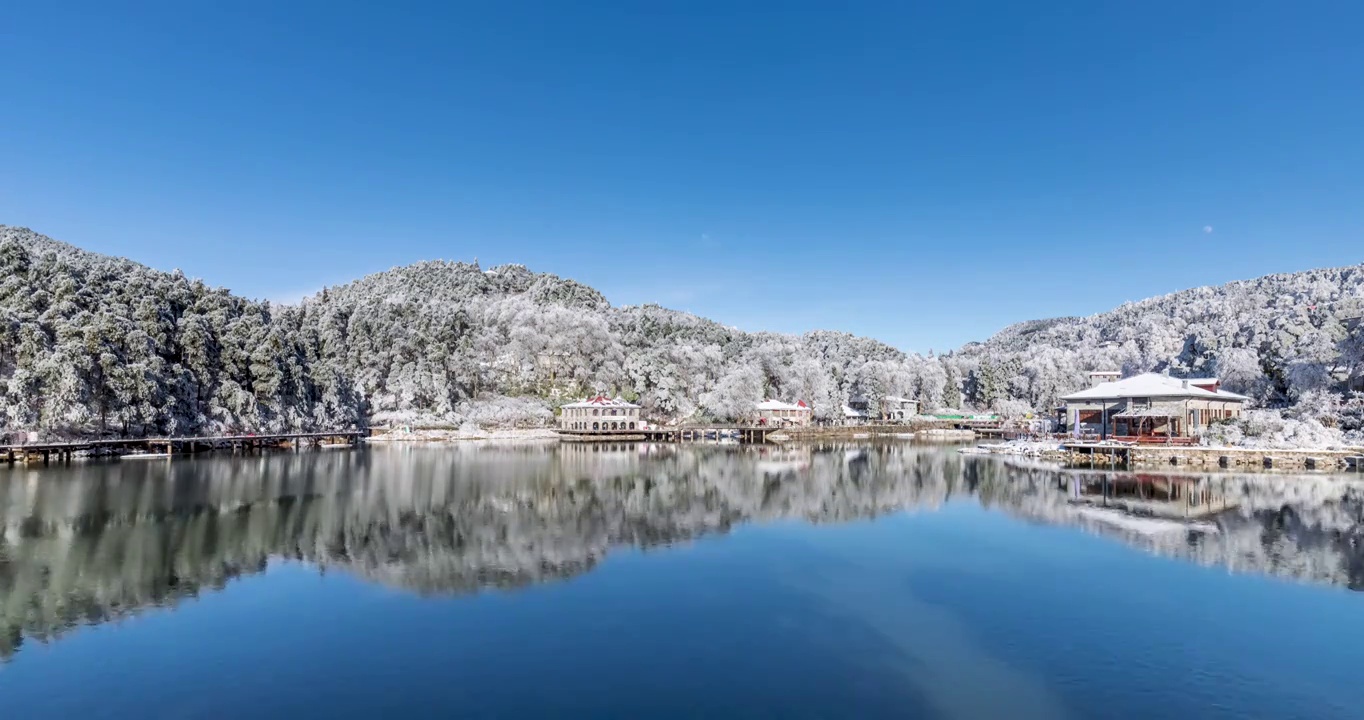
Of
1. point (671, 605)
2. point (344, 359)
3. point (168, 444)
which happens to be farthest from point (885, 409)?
point (671, 605)

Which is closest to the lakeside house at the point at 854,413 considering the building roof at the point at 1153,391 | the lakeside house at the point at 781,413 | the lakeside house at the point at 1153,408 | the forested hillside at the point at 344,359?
the forested hillside at the point at 344,359

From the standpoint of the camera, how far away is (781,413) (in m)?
90.1

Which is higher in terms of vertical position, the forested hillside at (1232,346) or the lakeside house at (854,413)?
the forested hillside at (1232,346)

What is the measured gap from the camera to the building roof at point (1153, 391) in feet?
173

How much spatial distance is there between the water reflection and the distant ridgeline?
9672 millimetres

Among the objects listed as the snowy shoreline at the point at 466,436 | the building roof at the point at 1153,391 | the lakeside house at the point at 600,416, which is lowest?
the snowy shoreline at the point at 466,436

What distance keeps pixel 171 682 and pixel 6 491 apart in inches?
1127

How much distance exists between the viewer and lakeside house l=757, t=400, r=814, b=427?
8844 cm

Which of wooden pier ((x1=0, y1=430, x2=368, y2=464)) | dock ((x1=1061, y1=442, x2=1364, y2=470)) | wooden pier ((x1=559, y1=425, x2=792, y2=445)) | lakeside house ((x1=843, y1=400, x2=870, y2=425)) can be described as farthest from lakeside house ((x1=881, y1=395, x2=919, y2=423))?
wooden pier ((x1=0, y1=430, x2=368, y2=464))

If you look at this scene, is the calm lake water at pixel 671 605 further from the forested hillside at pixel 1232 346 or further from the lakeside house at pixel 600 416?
the lakeside house at pixel 600 416

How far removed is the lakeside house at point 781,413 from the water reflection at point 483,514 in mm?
38196

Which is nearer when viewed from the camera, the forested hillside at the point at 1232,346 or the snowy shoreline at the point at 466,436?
the forested hillside at the point at 1232,346

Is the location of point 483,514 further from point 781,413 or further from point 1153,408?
point 781,413

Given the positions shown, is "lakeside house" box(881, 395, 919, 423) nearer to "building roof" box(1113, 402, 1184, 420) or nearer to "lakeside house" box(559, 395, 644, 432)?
"lakeside house" box(559, 395, 644, 432)
